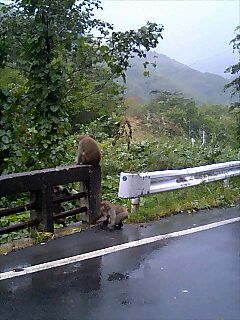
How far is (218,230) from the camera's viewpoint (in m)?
7.53

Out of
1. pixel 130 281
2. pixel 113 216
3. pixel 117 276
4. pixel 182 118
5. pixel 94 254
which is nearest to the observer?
pixel 130 281

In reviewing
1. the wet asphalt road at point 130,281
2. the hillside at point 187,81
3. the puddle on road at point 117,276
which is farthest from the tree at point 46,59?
the hillside at point 187,81

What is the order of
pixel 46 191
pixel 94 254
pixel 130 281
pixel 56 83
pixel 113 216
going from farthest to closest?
pixel 56 83
pixel 113 216
pixel 46 191
pixel 94 254
pixel 130 281

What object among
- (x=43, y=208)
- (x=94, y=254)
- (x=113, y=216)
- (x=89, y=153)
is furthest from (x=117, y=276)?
(x=89, y=153)

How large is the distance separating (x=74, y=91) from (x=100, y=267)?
16.6 feet

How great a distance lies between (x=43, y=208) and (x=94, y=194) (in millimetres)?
1004

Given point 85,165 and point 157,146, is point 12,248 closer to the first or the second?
point 85,165

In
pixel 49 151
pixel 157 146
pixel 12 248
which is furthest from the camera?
pixel 157 146

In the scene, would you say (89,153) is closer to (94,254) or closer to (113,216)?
(113,216)

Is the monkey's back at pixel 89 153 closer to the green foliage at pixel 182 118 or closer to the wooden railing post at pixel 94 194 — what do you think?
the wooden railing post at pixel 94 194

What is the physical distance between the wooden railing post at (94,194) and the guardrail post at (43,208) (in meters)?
0.81

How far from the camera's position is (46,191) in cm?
688

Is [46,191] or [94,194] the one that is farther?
[94,194]

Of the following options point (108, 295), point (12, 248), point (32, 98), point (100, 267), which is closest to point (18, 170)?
point (32, 98)
